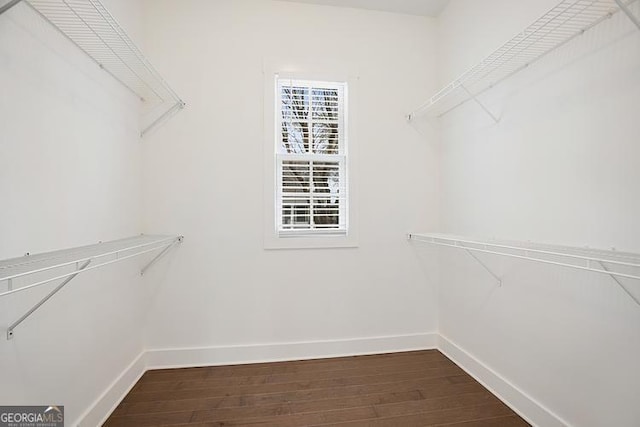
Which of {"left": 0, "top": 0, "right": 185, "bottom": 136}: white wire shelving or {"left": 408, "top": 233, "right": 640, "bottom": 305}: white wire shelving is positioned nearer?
{"left": 408, "top": 233, "right": 640, "bottom": 305}: white wire shelving

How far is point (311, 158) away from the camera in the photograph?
2348 millimetres

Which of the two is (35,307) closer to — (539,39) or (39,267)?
(39,267)

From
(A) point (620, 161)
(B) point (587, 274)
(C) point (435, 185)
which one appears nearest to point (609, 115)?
(A) point (620, 161)

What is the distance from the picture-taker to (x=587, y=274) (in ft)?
4.31

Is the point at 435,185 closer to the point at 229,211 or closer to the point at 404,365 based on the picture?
the point at 404,365

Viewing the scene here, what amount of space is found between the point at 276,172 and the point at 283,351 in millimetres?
1378

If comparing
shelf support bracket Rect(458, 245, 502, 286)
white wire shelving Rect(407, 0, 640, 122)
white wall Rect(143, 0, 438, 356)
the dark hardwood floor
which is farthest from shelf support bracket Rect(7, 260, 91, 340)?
white wire shelving Rect(407, 0, 640, 122)

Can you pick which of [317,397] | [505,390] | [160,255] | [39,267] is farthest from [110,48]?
[505,390]

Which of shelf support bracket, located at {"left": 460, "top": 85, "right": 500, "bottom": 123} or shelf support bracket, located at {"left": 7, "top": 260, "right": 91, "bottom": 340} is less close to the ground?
shelf support bracket, located at {"left": 460, "top": 85, "right": 500, "bottom": 123}

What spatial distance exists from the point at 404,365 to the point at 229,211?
5.69 feet

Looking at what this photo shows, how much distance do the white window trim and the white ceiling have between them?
0.56 meters

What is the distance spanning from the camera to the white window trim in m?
2.24

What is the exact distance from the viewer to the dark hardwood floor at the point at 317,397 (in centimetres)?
158

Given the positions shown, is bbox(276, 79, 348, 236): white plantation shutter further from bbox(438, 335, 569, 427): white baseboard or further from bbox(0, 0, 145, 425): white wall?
bbox(438, 335, 569, 427): white baseboard
